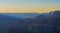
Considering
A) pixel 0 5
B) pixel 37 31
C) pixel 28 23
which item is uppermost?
pixel 0 5

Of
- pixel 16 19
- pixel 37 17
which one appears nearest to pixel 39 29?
pixel 37 17

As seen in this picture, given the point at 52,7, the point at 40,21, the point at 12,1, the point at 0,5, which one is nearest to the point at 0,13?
the point at 0,5

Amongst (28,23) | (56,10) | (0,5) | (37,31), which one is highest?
(0,5)

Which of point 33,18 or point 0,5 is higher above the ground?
point 0,5

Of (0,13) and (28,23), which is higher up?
(0,13)

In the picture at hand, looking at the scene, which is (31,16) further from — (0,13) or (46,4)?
(0,13)

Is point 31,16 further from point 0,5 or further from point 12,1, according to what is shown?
point 0,5
